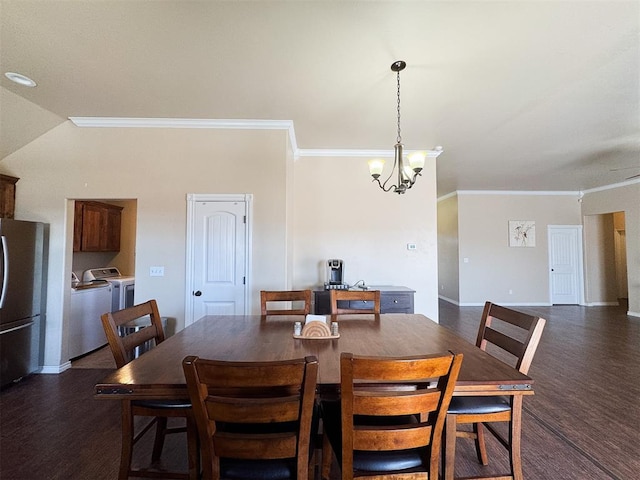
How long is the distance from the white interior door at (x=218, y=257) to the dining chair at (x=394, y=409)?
242 cm

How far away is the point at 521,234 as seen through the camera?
23.9 ft

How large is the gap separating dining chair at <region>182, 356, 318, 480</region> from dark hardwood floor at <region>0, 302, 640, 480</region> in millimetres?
926

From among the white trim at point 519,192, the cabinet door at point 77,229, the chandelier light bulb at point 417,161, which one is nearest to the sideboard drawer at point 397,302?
the chandelier light bulb at point 417,161

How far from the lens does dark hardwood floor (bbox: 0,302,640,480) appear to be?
186cm

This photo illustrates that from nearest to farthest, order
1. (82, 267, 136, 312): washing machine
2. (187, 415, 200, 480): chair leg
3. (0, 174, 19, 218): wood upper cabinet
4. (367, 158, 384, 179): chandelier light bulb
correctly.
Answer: (187, 415, 200, 480): chair leg → (367, 158, 384, 179): chandelier light bulb → (0, 174, 19, 218): wood upper cabinet → (82, 267, 136, 312): washing machine

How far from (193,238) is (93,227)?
241 centimetres

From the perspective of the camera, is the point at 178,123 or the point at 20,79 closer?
the point at 20,79

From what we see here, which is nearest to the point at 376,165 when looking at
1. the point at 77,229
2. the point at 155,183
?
the point at 155,183

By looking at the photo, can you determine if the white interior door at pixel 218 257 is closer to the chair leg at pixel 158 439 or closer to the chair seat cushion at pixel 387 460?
the chair leg at pixel 158 439

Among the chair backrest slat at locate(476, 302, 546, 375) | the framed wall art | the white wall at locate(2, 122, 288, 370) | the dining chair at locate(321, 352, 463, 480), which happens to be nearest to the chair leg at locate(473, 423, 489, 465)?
the chair backrest slat at locate(476, 302, 546, 375)

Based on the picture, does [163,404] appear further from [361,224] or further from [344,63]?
[361,224]

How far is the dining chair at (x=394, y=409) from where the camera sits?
1019 millimetres

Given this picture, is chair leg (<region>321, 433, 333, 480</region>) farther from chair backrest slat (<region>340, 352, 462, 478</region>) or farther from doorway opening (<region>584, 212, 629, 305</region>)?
doorway opening (<region>584, 212, 629, 305</region>)

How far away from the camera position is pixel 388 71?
246cm
